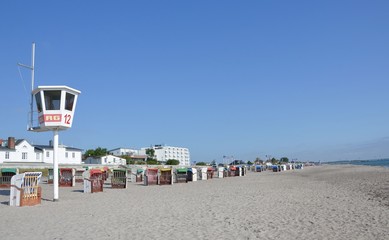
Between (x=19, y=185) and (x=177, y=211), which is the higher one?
(x=19, y=185)

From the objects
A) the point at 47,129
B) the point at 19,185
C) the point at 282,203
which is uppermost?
the point at 47,129

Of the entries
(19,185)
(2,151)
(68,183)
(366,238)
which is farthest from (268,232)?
(2,151)

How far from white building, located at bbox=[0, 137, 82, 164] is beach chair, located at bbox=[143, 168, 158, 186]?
36.5m

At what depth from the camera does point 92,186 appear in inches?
719

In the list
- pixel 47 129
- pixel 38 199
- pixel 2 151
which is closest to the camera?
pixel 38 199

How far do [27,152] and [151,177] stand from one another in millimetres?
38598

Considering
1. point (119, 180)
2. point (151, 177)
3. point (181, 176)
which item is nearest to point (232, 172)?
point (181, 176)

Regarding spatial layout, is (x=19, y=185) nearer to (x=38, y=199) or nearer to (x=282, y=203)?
(x=38, y=199)

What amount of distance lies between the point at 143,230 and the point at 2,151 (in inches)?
2043

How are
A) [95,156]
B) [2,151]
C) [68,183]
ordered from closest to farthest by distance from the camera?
[68,183] → [2,151] → [95,156]

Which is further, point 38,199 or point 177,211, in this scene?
point 38,199

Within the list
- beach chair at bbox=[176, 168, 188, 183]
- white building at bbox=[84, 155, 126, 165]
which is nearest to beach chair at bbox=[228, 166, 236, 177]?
beach chair at bbox=[176, 168, 188, 183]

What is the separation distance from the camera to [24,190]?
12758 millimetres

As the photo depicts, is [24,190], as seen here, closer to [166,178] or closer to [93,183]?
[93,183]
